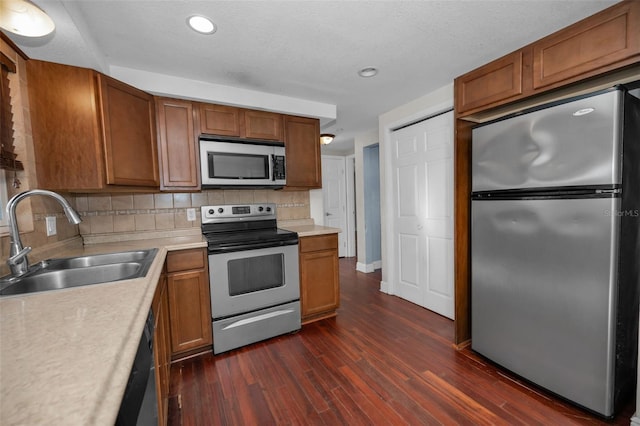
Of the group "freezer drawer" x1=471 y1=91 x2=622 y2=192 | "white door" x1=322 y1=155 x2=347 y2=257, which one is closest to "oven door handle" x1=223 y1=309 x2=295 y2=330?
"freezer drawer" x1=471 y1=91 x2=622 y2=192

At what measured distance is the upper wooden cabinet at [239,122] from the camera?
92.4 inches

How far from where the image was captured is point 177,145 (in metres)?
2.25

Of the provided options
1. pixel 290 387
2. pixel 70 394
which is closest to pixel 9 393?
pixel 70 394

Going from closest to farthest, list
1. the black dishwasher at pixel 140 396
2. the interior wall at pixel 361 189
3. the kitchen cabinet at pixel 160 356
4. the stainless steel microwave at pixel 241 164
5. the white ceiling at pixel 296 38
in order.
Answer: the black dishwasher at pixel 140 396
the kitchen cabinet at pixel 160 356
the white ceiling at pixel 296 38
the stainless steel microwave at pixel 241 164
the interior wall at pixel 361 189

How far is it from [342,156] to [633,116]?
414 centimetres

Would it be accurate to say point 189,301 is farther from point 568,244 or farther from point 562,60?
point 562,60

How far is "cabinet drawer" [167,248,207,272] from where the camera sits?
77.7 inches

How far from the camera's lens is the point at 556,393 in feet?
5.08

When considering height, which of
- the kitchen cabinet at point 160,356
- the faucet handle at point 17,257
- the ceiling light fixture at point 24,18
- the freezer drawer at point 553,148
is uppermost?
the ceiling light fixture at point 24,18

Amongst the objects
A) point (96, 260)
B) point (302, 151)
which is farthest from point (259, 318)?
point (302, 151)

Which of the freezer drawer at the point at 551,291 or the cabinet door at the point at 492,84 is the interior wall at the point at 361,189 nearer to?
the cabinet door at the point at 492,84

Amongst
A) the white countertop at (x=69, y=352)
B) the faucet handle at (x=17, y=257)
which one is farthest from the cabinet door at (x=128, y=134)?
the white countertop at (x=69, y=352)

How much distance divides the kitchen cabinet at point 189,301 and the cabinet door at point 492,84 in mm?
2282

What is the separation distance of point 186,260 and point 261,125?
4.56ft
